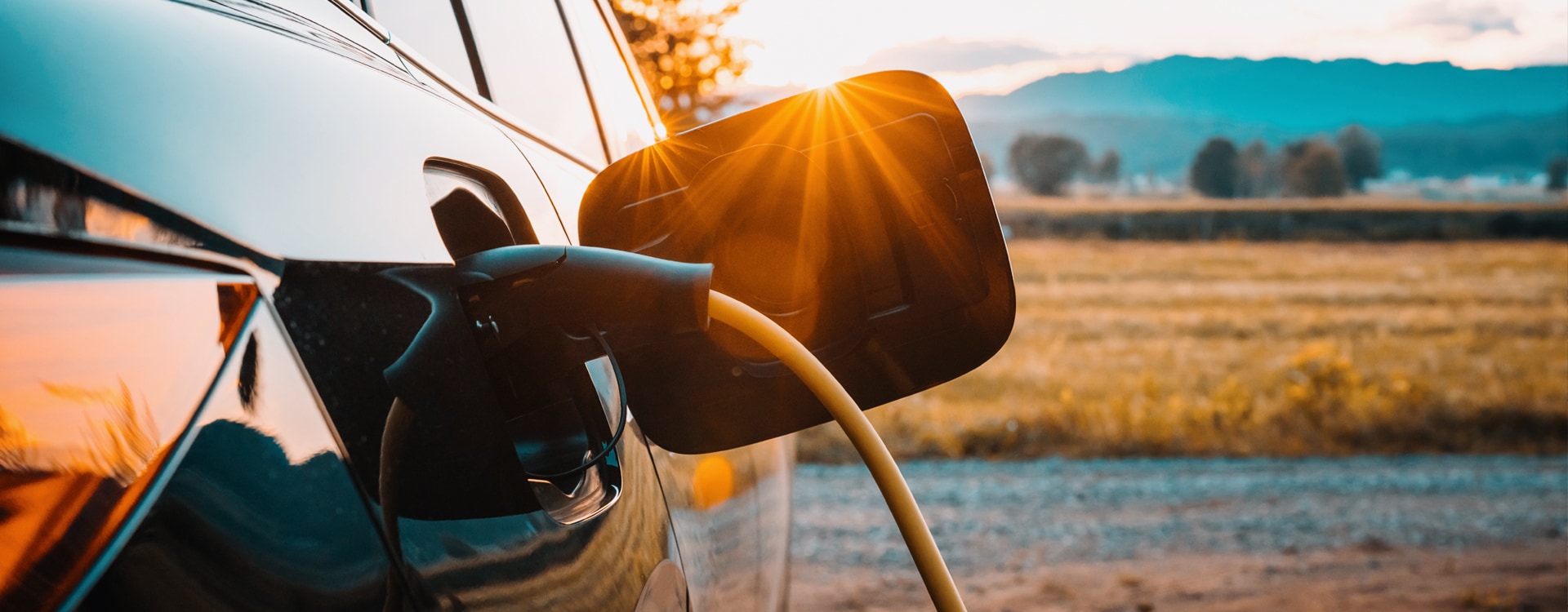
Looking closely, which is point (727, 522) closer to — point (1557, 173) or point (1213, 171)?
point (1557, 173)

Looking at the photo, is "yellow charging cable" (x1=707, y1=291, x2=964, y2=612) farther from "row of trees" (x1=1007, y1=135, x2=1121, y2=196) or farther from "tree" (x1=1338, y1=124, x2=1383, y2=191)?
"row of trees" (x1=1007, y1=135, x2=1121, y2=196)

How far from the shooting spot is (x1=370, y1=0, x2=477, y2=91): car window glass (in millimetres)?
1506

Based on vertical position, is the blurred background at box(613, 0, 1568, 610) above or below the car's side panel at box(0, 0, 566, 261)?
below

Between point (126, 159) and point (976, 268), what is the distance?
82 centimetres

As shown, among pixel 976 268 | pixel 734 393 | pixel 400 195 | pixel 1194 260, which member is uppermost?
pixel 400 195

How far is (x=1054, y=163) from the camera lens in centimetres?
8062

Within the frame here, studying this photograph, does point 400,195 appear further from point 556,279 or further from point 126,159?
point 126,159

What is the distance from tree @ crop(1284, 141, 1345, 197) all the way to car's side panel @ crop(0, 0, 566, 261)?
202ft

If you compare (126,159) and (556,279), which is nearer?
(126,159)

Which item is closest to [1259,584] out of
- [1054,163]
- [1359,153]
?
[1054,163]

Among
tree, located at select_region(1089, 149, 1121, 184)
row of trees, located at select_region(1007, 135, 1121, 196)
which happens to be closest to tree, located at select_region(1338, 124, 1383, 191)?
row of trees, located at select_region(1007, 135, 1121, 196)

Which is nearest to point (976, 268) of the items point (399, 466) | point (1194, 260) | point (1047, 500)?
point (399, 466)

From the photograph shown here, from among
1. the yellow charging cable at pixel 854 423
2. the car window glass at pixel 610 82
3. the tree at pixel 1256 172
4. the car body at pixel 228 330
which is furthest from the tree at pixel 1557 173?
the car body at pixel 228 330

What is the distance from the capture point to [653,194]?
1.17m
